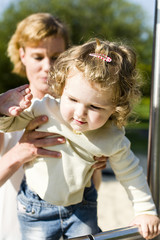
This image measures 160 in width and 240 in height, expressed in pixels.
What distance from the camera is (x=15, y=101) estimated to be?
52.3 inches

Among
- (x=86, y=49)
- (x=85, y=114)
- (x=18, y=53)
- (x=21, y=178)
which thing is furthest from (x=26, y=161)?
(x=18, y=53)

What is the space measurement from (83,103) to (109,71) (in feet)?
0.57

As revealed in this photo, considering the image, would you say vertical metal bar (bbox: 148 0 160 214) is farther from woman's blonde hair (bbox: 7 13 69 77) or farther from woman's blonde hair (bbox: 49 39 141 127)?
woman's blonde hair (bbox: 7 13 69 77)

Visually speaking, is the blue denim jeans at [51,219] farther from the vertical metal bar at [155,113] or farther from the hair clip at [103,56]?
the hair clip at [103,56]

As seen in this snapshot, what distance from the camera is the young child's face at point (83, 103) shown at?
1.32 metres

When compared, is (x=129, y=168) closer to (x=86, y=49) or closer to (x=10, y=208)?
(x=86, y=49)

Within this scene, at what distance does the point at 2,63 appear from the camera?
14297 millimetres

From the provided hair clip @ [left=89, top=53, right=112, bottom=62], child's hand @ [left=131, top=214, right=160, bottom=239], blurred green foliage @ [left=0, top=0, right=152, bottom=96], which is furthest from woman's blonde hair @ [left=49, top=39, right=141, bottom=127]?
blurred green foliage @ [left=0, top=0, right=152, bottom=96]

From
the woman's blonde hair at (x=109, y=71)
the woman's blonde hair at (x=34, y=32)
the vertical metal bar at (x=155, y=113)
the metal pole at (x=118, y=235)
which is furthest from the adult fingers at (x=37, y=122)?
the woman's blonde hair at (x=34, y=32)

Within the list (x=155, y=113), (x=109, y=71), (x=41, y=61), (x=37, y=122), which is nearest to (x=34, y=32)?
(x=41, y=61)

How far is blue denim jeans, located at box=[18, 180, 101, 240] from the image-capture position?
1643mm

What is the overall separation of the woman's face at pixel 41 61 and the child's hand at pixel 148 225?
951mm

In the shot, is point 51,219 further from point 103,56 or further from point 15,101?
point 103,56

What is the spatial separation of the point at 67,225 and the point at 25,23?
139 cm
